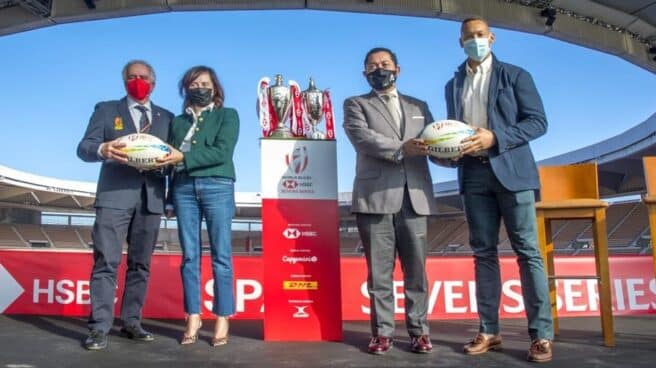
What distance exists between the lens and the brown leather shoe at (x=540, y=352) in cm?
216

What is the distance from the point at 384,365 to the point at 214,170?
1.34 m

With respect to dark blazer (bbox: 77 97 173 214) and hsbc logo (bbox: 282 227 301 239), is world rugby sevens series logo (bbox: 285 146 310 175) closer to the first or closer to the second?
hsbc logo (bbox: 282 227 301 239)

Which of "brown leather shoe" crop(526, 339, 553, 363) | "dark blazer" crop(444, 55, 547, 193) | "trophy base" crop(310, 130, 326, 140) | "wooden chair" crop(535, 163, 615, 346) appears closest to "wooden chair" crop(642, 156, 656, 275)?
"wooden chair" crop(535, 163, 615, 346)

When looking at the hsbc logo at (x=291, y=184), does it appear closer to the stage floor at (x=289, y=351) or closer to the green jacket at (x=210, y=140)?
the green jacket at (x=210, y=140)

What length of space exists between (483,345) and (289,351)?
940 millimetres

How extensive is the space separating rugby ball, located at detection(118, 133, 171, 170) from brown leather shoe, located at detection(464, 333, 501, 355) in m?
1.78

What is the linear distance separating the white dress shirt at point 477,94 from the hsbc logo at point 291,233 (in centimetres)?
113

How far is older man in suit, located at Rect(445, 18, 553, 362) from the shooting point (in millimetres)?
2348

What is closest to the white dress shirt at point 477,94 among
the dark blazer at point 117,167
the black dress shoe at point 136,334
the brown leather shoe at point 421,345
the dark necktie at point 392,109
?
the dark necktie at point 392,109

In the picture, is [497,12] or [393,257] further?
[497,12]

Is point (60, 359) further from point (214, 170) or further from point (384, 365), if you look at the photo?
point (384, 365)

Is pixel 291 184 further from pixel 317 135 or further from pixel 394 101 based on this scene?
pixel 394 101

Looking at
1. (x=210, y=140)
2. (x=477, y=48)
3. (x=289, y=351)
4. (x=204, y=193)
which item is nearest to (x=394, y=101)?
(x=477, y=48)

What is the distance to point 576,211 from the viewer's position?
279 centimetres
